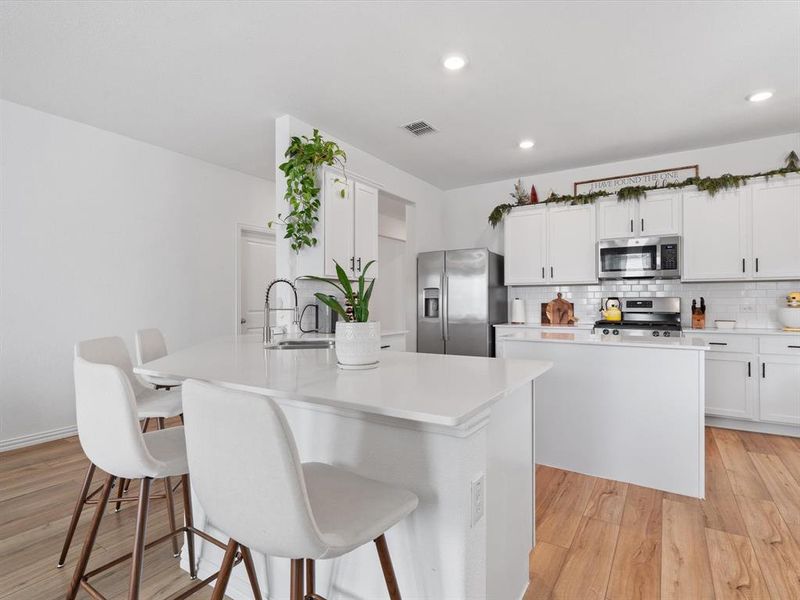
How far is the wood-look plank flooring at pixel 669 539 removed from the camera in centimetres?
171

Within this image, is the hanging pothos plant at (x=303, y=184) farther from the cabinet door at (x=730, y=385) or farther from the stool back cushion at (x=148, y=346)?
the cabinet door at (x=730, y=385)

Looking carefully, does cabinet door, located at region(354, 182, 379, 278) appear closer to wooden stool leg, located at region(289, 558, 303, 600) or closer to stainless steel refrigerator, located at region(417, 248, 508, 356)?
stainless steel refrigerator, located at region(417, 248, 508, 356)

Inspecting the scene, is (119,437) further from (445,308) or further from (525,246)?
(525,246)

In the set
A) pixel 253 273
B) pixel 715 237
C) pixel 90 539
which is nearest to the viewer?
pixel 90 539

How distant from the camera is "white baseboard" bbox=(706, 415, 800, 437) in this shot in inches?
144

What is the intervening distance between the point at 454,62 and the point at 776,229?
3275 mm

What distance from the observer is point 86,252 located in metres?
3.64

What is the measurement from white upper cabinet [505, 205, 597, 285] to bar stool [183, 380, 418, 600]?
4.17 metres

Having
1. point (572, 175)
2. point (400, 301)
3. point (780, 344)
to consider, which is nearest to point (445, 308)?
point (400, 301)

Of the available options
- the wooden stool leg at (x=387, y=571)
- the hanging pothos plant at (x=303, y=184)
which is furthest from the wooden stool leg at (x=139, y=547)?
the hanging pothos plant at (x=303, y=184)

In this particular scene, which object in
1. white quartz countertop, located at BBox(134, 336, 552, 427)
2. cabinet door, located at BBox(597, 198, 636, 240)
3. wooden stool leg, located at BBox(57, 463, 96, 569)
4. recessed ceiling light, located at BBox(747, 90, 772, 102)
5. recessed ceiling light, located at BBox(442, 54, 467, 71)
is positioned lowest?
wooden stool leg, located at BBox(57, 463, 96, 569)

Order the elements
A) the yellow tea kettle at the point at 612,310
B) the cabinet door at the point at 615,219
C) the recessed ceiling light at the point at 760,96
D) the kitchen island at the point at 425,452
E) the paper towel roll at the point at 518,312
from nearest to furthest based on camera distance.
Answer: the kitchen island at the point at 425,452 → the recessed ceiling light at the point at 760,96 → the cabinet door at the point at 615,219 → the yellow tea kettle at the point at 612,310 → the paper towel roll at the point at 518,312

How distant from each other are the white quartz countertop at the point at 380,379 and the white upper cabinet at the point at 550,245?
11.0 ft

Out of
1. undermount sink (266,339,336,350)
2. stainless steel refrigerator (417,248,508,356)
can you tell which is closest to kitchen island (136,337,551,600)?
undermount sink (266,339,336,350)
